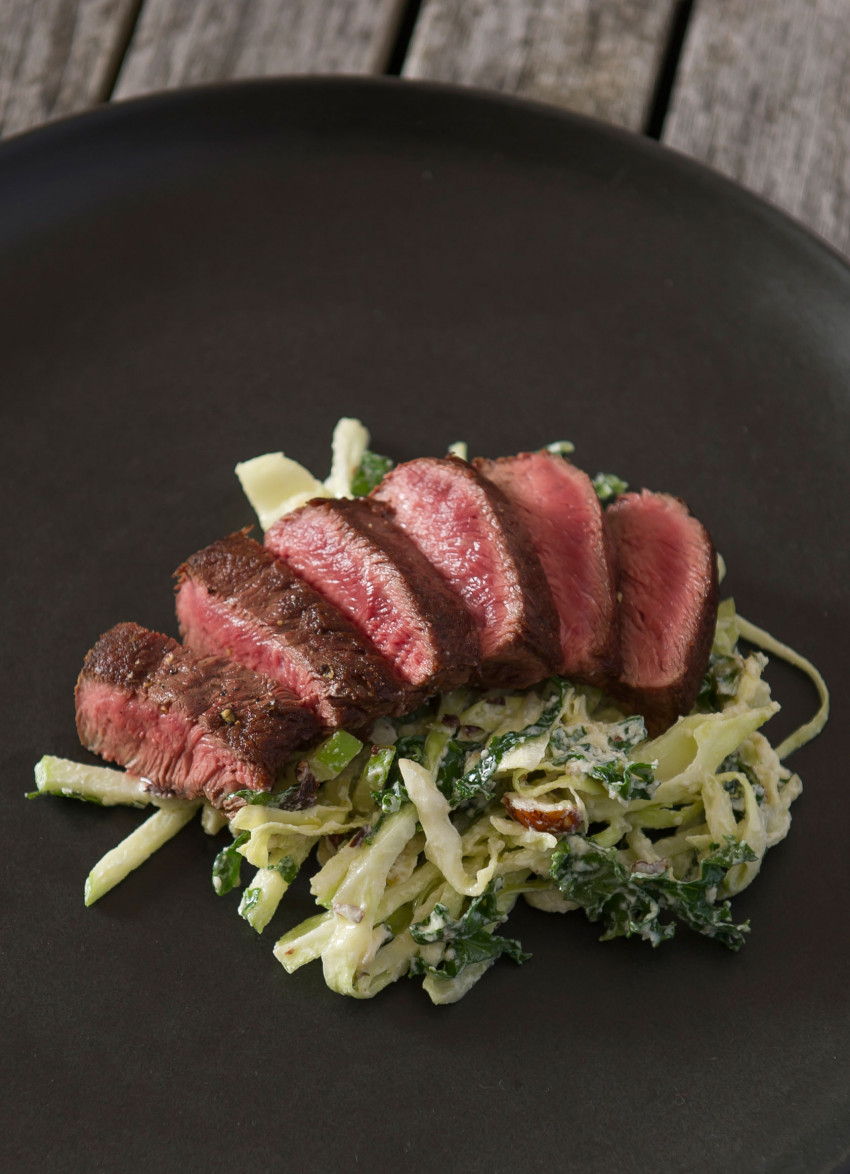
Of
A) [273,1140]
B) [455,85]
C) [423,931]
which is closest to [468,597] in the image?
[423,931]

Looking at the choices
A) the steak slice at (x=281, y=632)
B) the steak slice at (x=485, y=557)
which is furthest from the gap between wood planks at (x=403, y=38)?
the steak slice at (x=281, y=632)

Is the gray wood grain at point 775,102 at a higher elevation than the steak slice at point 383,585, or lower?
higher

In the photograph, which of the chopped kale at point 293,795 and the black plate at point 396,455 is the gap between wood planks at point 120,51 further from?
the chopped kale at point 293,795

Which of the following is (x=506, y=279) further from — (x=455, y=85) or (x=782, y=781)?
(x=782, y=781)

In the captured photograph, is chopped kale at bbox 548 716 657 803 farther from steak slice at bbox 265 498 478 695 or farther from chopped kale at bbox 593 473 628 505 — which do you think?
chopped kale at bbox 593 473 628 505

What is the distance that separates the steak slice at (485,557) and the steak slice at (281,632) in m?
0.41

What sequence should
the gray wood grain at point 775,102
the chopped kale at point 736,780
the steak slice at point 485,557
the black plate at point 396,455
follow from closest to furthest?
the black plate at point 396,455
the steak slice at point 485,557
the chopped kale at point 736,780
the gray wood grain at point 775,102

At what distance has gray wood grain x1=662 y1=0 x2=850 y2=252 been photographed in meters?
6.00

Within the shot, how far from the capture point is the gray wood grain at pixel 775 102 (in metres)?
6.00

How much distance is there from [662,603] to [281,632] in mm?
1464

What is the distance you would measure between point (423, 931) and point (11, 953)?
1376 mm

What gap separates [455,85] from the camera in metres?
5.43

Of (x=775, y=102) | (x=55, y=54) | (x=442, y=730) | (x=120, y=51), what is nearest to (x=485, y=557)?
(x=442, y=730)

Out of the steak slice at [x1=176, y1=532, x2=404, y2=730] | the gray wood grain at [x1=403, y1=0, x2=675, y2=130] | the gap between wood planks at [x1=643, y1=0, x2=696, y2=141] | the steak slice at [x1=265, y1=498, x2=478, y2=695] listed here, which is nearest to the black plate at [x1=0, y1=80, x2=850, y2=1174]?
the steak slice at [x1=176, y1=532, x2=404, y2=730]
